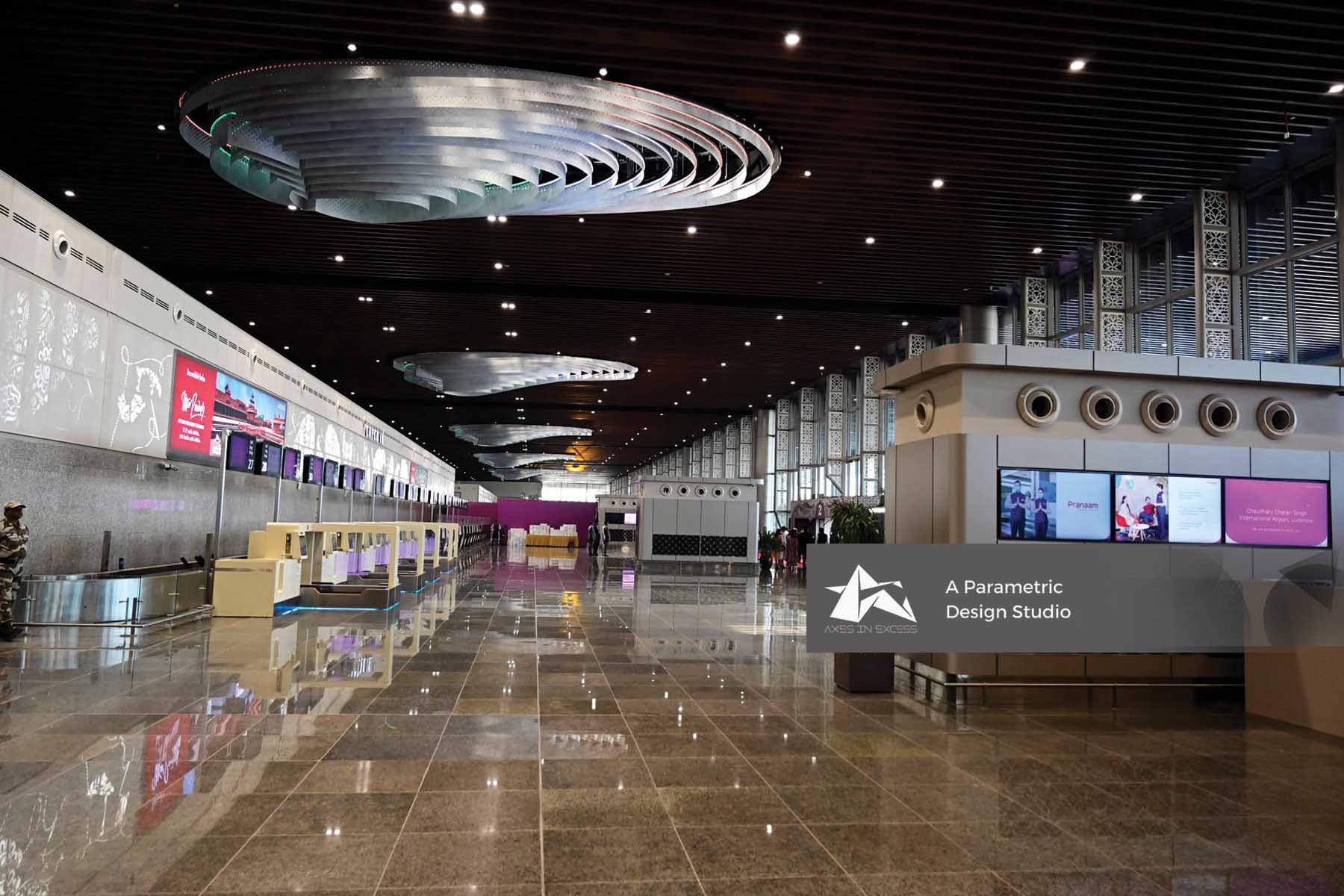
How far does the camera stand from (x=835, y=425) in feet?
104

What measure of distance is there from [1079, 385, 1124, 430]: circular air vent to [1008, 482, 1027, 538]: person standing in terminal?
103 centimetres

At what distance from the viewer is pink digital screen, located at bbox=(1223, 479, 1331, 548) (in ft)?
27.8

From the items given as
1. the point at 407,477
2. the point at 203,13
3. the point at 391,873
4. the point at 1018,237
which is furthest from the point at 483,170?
the point at 407,477

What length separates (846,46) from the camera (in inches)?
401

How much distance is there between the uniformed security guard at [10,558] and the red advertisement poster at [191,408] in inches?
200

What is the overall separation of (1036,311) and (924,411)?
12.0 meters

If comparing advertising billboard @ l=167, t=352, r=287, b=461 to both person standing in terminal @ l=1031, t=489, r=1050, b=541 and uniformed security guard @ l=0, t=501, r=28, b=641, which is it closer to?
uniformed security guard @ l=0, t=501, r=28, b=641

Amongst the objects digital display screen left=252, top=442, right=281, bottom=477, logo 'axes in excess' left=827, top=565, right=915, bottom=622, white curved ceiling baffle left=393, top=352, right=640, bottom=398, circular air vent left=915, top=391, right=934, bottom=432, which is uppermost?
white curved ceiling baffle left=393, top=352, right=640, bottom=398

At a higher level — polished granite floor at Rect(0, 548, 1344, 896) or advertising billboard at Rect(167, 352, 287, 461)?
advertising billboard at Rect(167, 352, 287, 461)

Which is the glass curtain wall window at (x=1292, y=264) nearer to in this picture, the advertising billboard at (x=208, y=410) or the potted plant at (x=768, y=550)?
the potted plant at (x=768, y=550)

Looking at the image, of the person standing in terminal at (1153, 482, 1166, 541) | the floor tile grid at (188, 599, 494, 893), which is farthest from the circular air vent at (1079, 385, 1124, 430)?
the floor tile grid at (188, 599, 494, 893)

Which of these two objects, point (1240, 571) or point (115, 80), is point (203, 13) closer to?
point (115, 80)

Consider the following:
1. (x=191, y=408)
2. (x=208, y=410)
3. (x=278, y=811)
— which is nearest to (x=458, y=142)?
(x=191, y=408)

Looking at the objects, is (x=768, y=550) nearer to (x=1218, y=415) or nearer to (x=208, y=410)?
(x=208, y=410)
